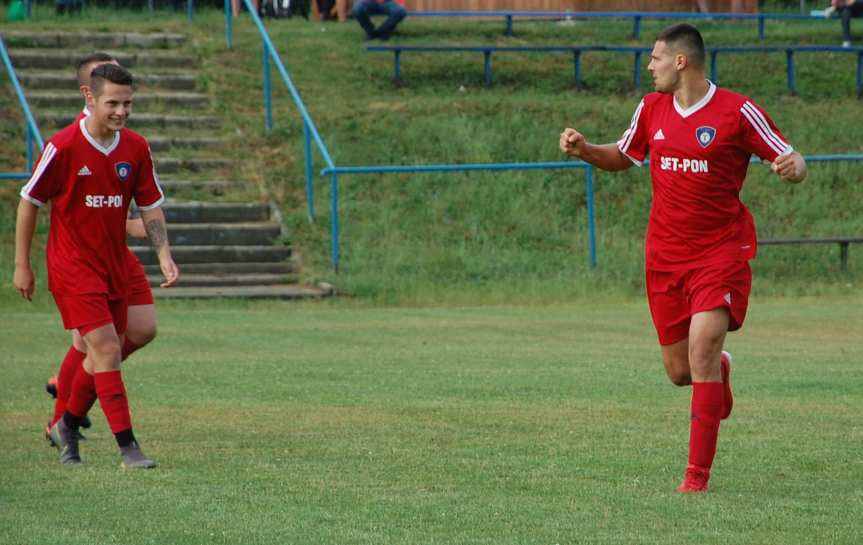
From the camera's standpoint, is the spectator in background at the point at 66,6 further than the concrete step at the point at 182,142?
Yes

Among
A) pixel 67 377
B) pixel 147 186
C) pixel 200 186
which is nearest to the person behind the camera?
pixel 147 186

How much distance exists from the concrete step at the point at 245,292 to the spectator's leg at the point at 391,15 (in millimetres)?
9531

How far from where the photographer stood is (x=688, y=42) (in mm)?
7578

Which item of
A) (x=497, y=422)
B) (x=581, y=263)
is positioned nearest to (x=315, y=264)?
(x=581, y=263)

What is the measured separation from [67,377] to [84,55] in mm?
18754

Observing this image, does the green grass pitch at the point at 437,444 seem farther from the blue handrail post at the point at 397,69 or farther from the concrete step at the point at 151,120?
the blue handrail post at the point at 397,69

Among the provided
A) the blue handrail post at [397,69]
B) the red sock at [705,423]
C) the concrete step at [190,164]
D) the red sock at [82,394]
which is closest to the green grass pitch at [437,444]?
the red sock at [705,423]

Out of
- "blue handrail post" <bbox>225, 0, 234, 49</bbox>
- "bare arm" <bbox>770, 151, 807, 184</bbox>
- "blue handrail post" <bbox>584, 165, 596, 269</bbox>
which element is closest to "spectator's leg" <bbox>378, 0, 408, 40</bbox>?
"blue handrail post" <bbox>225, 0, 234, 49</bbox>

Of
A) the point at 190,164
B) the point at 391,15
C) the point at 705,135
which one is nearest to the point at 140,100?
the point at 190,164

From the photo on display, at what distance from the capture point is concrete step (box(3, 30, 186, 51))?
26.9 m

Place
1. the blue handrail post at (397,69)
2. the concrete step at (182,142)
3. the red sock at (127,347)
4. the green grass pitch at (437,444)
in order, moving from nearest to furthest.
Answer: the green grass pitch at (437,444) → the red sock at (127,347) → the concrete step at (182,142) → the blue handrail post at (397,69)

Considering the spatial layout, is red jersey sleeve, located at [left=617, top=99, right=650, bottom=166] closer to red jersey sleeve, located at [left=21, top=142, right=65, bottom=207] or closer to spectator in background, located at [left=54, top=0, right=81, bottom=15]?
red jersey sleeve, located at [left=21, top=142, right=65, bottom=207]

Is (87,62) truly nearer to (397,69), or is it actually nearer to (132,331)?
(132,331)

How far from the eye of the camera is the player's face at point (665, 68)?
7570 millimetres
